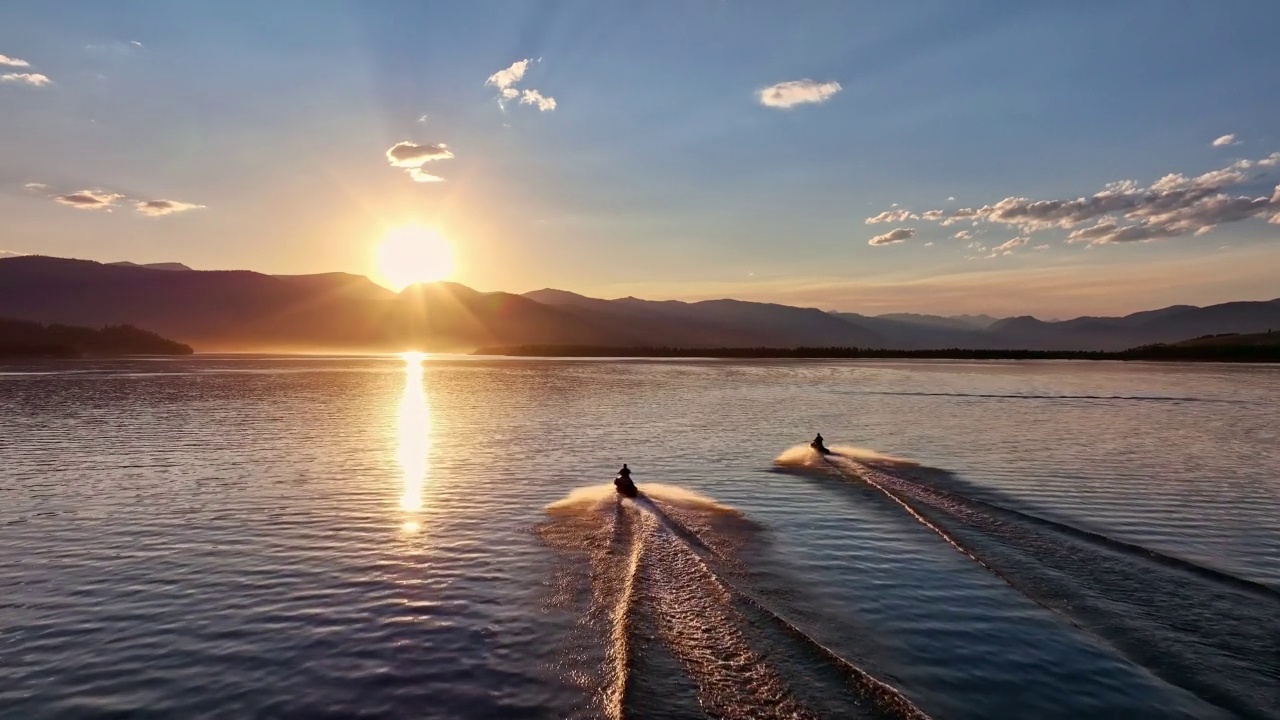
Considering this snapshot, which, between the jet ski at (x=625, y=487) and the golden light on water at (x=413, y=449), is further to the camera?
the jet ski at (x=625, y=487)

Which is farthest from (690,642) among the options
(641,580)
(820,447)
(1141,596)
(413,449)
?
(413,449)

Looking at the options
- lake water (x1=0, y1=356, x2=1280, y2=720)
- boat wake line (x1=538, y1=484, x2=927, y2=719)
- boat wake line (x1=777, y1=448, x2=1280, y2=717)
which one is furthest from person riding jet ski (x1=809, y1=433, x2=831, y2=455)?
boat wake line (x1=538, y1=484, x2=927, y2=719)

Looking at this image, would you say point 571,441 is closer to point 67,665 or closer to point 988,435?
point 988,435

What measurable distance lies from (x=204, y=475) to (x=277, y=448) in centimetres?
894

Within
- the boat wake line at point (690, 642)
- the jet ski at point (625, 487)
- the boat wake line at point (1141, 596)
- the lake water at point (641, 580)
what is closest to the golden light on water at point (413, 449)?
the lake water at point (641, 580)

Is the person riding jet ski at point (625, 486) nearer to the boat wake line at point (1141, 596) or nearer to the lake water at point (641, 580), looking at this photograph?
the lake water at point (641, 580)

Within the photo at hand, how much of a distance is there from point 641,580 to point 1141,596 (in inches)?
513

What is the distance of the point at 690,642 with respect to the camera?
48.4 ft

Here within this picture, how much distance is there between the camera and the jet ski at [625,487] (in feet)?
98.4

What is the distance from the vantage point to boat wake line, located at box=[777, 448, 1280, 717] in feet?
44.2

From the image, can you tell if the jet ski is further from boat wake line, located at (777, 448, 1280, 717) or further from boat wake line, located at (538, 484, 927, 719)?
boat wake line, located at (777, 448, 1280, 717)

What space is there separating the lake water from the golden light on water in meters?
0.32

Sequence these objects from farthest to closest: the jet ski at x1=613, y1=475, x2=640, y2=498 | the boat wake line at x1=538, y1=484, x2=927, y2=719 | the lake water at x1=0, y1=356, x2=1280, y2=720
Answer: the jet ski at x1=613, y1=475, x2=640, y2=498 < the lake water at x1=0, y1=356, x2=1280, y2=720 < the boat wake line at x1=538, y1=484, x2=927, y2=719

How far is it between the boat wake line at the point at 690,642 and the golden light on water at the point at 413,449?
8.12 meters
